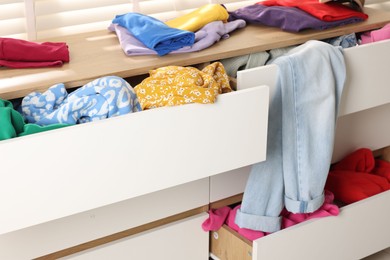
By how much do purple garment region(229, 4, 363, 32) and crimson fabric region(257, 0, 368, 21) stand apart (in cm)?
1

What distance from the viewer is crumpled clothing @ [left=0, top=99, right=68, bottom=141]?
1338mm

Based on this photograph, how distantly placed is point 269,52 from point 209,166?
19.3 inches

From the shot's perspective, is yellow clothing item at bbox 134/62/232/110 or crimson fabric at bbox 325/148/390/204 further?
crimson fabric at bbox 325/148/390/204

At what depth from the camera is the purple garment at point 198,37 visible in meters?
1.76

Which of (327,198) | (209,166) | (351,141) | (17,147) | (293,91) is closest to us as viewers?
(17,147)

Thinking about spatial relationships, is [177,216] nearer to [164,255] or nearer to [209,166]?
[164,255]

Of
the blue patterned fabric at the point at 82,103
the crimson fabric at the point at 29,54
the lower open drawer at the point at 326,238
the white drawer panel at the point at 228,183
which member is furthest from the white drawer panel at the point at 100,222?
the crimson fabric at the point at 29,54

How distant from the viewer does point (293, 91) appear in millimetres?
1701

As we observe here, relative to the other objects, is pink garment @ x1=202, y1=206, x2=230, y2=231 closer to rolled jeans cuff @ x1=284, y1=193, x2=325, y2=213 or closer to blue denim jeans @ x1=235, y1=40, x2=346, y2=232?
blue denim jeans @ x1=235, y1=40, x2=346, y2=232

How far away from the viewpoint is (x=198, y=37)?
6.02 feet

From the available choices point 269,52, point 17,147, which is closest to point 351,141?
point 269,52

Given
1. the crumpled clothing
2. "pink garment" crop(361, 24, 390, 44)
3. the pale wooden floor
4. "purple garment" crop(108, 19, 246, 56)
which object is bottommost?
the pale wooden floor

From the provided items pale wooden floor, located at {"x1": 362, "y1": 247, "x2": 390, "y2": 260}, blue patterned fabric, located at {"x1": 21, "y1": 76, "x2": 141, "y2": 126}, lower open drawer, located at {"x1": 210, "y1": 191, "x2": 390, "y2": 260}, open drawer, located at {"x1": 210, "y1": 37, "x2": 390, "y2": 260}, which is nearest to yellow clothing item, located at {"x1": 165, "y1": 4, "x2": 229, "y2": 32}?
open drawer, located at {"x1": 210, "y1": 37, "x2": 390, "y2": 260}

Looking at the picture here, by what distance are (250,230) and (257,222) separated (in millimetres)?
46
